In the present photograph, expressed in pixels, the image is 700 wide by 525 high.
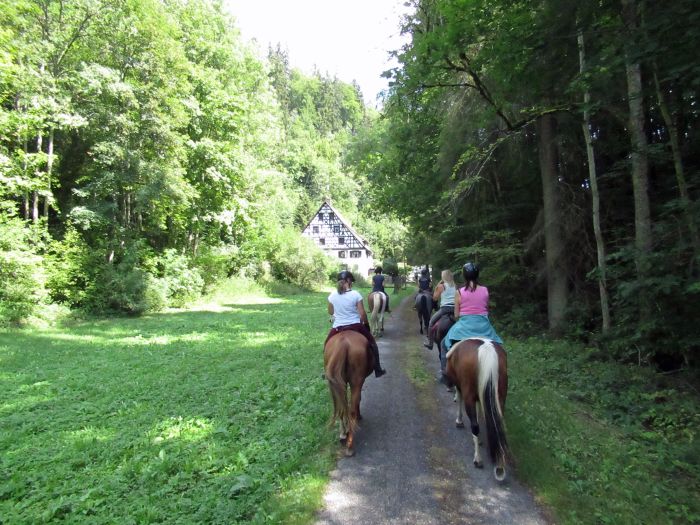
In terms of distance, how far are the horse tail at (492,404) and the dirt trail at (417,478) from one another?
0.27 m

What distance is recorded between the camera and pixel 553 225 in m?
10.4

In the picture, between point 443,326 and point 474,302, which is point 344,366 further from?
point 443,326

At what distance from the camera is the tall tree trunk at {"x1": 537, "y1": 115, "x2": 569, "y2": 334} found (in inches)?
411

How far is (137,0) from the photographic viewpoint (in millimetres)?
18812

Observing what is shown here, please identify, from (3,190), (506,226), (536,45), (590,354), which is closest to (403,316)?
(506,226)

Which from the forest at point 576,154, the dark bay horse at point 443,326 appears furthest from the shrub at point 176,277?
the dark bay horse at point 443,326

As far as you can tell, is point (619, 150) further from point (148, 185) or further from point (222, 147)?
point (222, 147)

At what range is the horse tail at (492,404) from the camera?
4.14 metres

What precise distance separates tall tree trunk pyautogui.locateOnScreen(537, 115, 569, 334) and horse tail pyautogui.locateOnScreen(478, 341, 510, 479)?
23.3ft

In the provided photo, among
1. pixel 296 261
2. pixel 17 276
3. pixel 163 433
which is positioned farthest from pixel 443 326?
pixel 296 261

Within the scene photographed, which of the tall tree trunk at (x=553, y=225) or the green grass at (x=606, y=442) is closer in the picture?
the green grass at (x=606, y=442)

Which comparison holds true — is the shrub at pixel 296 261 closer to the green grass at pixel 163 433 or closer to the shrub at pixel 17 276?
the shrub at pixel 17 276

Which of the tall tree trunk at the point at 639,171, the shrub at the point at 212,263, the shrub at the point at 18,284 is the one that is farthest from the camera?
the shrub at the point at 212,263

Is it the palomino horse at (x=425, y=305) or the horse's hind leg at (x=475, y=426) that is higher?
the palomino horse at (x=425, y=305)
